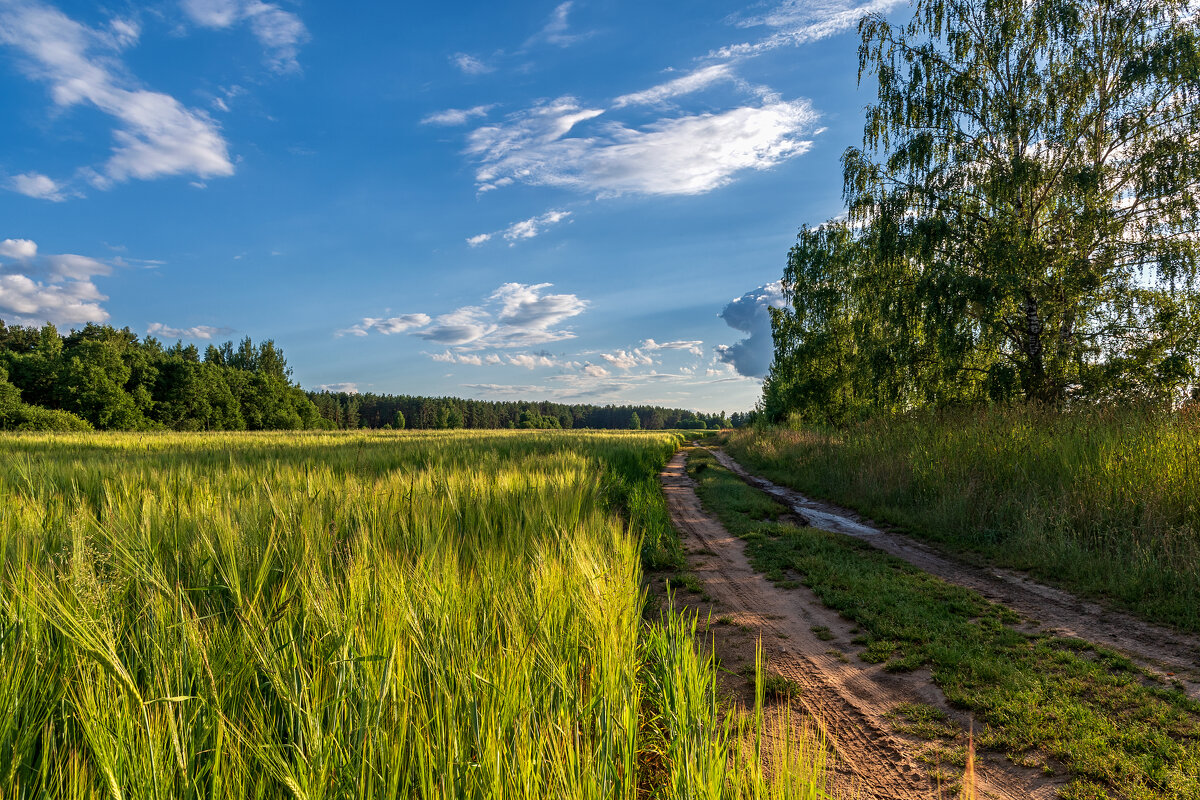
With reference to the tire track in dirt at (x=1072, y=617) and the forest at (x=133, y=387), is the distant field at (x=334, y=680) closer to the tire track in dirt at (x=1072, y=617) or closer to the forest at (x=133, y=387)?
the tire track in dirt at (x=1072, y=617)

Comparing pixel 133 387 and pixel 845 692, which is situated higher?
pixel 133 387

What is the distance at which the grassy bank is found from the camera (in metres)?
5.04

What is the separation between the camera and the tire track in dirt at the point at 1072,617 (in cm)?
362

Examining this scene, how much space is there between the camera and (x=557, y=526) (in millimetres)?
3557

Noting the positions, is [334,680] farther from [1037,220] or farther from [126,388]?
[126,388]

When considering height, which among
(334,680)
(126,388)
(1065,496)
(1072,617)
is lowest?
(1072,617)

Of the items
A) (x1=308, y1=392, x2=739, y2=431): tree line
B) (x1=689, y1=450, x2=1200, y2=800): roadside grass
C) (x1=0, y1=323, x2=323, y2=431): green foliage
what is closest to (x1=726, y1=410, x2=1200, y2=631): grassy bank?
(x1=689, y1=450, x2=1200, y2=800): roadside grass

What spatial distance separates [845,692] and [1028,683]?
1.25m

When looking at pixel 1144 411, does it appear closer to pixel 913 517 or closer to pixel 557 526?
pixel 913 517

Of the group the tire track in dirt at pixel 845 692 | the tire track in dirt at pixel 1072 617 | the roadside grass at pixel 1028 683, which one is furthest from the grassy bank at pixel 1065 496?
the tire track in dirt at pixel 845 692

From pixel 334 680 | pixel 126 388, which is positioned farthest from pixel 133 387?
pixel 334 680

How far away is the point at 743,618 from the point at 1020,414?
28.8 feet

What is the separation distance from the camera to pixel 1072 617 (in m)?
4.46

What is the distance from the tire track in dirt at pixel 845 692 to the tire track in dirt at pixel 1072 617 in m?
1.82
